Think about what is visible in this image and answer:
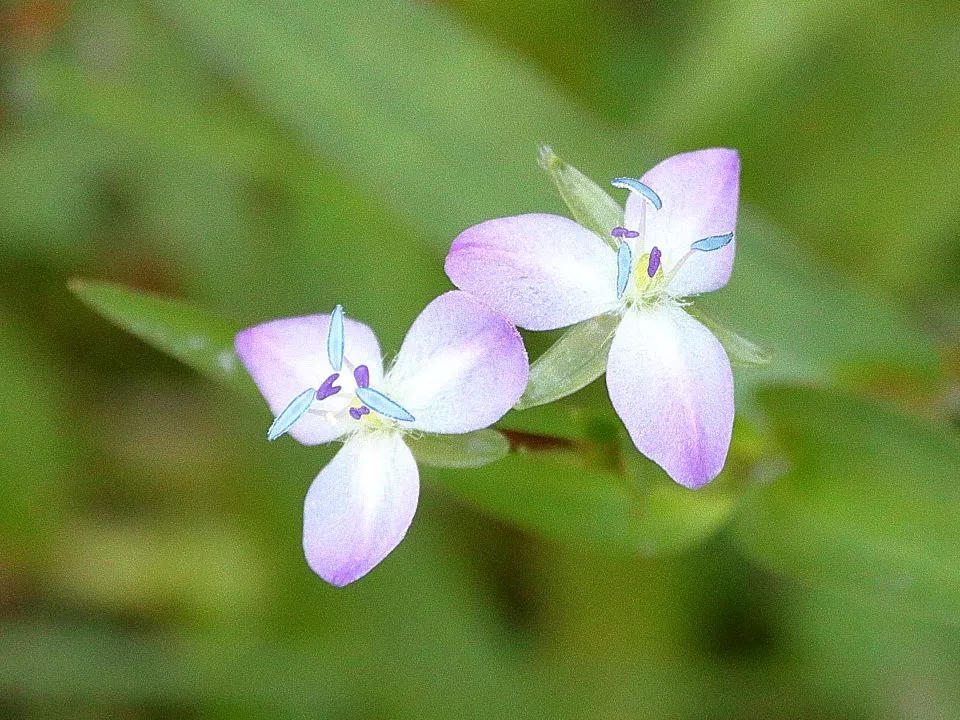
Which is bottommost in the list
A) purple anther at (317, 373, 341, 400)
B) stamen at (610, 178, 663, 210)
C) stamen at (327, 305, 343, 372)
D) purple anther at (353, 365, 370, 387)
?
purple anther at (317, 373, 341, 400)

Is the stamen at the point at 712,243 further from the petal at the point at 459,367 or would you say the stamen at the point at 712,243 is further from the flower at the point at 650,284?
the petal at the point at 459,367

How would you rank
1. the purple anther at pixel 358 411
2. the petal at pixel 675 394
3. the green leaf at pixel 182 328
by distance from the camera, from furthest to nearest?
the green leaf at pixel 182 328
the purple anther at pixel 358 411
the petal at pixel 675 394

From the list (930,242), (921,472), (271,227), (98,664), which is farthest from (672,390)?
(98,664)

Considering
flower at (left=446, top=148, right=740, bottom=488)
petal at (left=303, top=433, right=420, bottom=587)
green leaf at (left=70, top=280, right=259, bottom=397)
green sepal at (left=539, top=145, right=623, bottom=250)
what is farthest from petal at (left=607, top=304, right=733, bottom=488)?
green leaf at (left=70, top=280, right=259, bottom=397)

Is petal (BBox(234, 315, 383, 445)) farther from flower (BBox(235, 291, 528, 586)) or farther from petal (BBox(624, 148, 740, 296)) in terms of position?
petal (BBox(624, 148, 740, 296))

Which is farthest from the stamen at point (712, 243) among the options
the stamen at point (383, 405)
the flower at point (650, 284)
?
the stamen at point (383, 405)

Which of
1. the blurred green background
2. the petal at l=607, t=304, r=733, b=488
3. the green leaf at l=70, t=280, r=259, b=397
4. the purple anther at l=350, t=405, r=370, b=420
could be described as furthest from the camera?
the blurred green background
